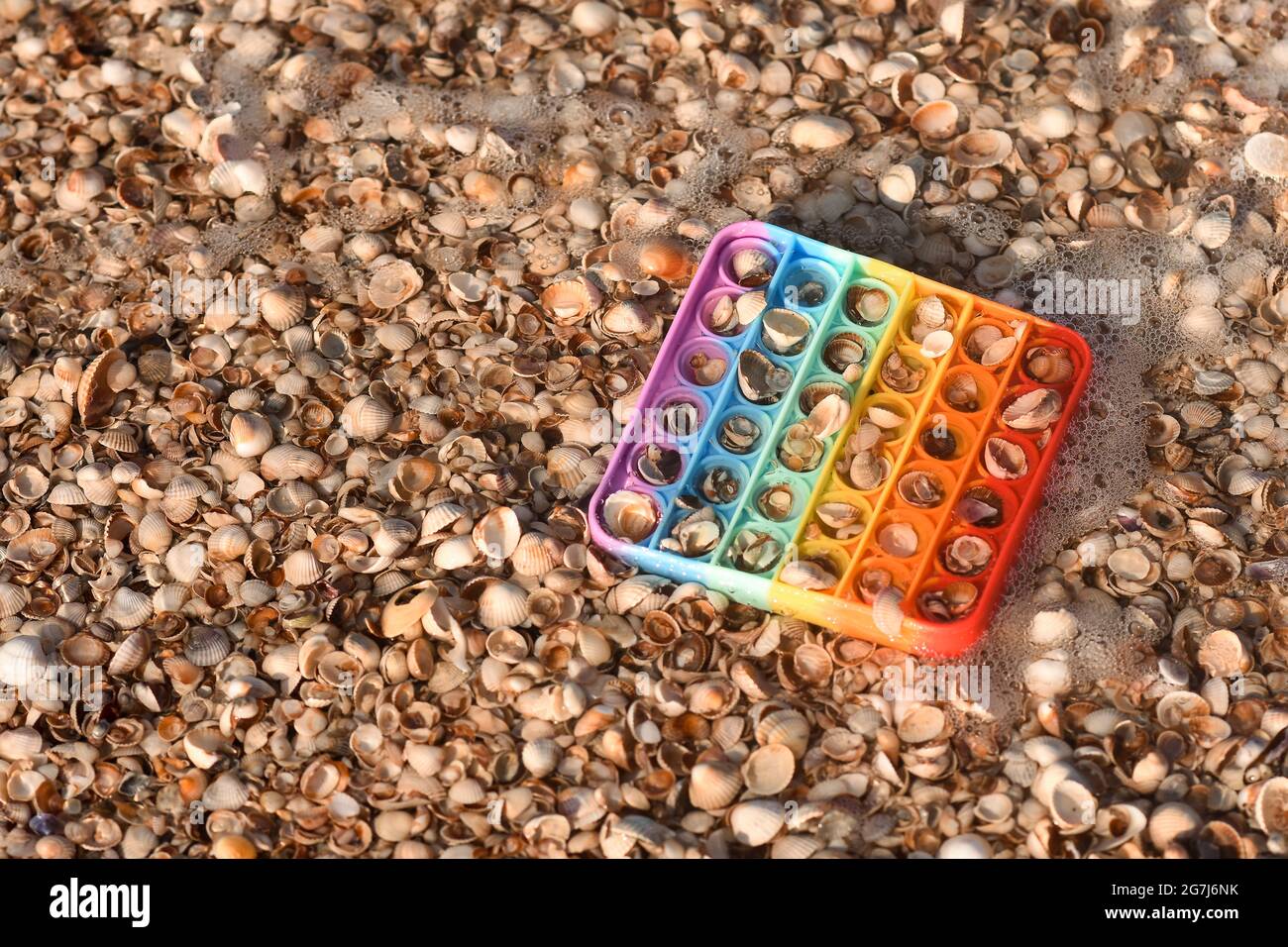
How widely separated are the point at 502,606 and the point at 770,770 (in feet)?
1.69

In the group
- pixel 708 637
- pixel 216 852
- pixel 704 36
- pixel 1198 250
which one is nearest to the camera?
pixel 216 852

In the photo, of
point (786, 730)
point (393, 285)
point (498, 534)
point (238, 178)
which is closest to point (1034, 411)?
point (786, 730)

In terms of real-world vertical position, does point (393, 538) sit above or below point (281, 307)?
below

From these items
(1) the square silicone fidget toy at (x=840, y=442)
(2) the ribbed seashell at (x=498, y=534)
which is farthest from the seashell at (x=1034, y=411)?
(2) the ribbed seashell at (x=498, y=534)

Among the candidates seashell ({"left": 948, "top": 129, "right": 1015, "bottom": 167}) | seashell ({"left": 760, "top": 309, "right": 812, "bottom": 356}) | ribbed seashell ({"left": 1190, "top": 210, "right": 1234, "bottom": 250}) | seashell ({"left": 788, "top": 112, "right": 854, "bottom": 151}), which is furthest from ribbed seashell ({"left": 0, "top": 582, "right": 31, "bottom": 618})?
ribbed seashell ({"left": 1190, "top": 210, "right": 1234, "bottom": 250})

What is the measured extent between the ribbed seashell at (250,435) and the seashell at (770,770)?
100 cm

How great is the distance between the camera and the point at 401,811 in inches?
74.1

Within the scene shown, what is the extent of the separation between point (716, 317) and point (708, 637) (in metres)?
0.60

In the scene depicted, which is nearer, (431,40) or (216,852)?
(216,852)

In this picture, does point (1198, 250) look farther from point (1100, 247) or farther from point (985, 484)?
point (985, 484)

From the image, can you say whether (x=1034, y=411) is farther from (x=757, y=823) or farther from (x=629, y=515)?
(x=757, y=823)

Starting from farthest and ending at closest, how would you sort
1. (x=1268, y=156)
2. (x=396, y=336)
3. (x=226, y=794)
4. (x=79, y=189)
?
(x=79, y=189), (x=1268, y=156), (x=396, y=336), (x=226, y=794)

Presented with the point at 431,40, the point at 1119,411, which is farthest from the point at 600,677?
the point at 431,40

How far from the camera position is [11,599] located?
2102 millimetres
